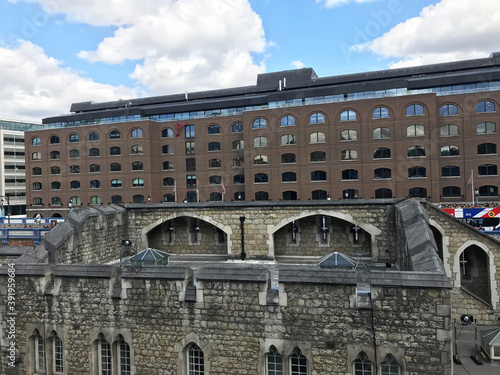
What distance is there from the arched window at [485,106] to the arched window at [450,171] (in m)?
6.68

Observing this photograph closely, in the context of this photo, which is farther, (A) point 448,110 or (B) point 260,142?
(B) point 260,142

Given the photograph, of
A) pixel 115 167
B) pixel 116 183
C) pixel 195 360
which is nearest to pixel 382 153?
pixel 116 183

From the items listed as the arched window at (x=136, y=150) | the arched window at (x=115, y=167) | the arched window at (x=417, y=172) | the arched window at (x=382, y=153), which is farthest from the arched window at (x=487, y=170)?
the arched window at (x=115, y=167)

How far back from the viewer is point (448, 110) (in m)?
44.9

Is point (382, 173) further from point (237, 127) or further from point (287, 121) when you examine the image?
point (237, 127)

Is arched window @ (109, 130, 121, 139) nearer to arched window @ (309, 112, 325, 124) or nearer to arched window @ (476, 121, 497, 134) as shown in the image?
arched window @ (309, 112, 325, 124)

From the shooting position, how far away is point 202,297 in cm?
961

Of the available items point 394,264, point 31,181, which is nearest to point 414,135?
point 394,264

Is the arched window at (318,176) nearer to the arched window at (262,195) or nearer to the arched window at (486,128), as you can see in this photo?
the arched window at (262,195)

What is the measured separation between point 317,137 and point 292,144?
3.20 m

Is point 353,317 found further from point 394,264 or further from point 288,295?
point 394,264

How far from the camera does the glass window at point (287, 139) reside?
49188 millimetres

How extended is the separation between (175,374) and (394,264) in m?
11.1

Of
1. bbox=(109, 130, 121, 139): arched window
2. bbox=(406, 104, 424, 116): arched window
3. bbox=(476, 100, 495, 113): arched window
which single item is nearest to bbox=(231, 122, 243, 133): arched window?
bbox=(109, 130, 121, 139): arched window
